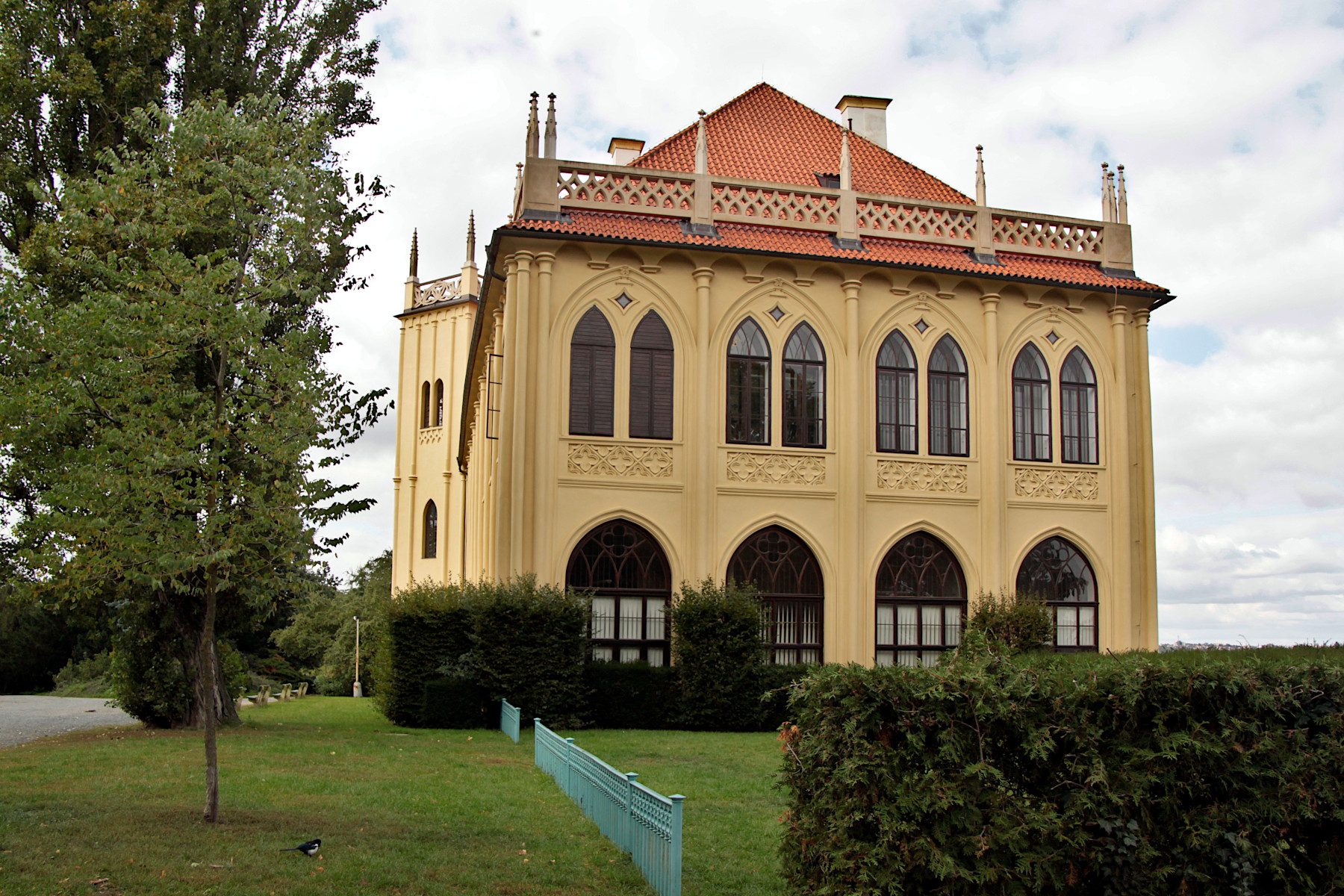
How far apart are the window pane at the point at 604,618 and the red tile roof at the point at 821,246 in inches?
270

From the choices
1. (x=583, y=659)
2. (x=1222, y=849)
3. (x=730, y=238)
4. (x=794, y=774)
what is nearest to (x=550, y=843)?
(x=794, y=774)

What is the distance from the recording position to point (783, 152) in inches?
1003

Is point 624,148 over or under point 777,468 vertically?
over

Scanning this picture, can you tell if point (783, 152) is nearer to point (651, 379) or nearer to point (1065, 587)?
point (651, 379)

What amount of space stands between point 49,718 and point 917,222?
22295 millimetres

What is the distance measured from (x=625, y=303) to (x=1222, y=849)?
16.1 m

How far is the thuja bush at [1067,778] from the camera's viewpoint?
254 inches

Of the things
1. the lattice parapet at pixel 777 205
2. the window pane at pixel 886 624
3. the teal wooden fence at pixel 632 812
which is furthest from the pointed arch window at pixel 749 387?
the teal wooden fence at pixel 632 812

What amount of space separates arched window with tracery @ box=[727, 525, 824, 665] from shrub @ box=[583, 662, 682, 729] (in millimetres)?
2538

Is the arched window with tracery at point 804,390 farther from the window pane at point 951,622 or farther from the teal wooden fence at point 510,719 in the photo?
the teal wooden fence at point 510,719

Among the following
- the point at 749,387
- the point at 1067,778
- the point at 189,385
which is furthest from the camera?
the point at 749,387

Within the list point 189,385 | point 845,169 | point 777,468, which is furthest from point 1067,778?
point 845,169

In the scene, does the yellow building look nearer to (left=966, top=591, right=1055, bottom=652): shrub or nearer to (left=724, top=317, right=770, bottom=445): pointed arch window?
(left=724, top=317, right=770, bottom=445): pointed arch window

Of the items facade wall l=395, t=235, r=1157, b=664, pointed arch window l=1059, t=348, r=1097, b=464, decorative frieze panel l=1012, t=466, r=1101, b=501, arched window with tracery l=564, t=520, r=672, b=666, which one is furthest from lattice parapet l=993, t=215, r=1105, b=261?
arched window with tracery l=564, t=520, r=672, b=666
